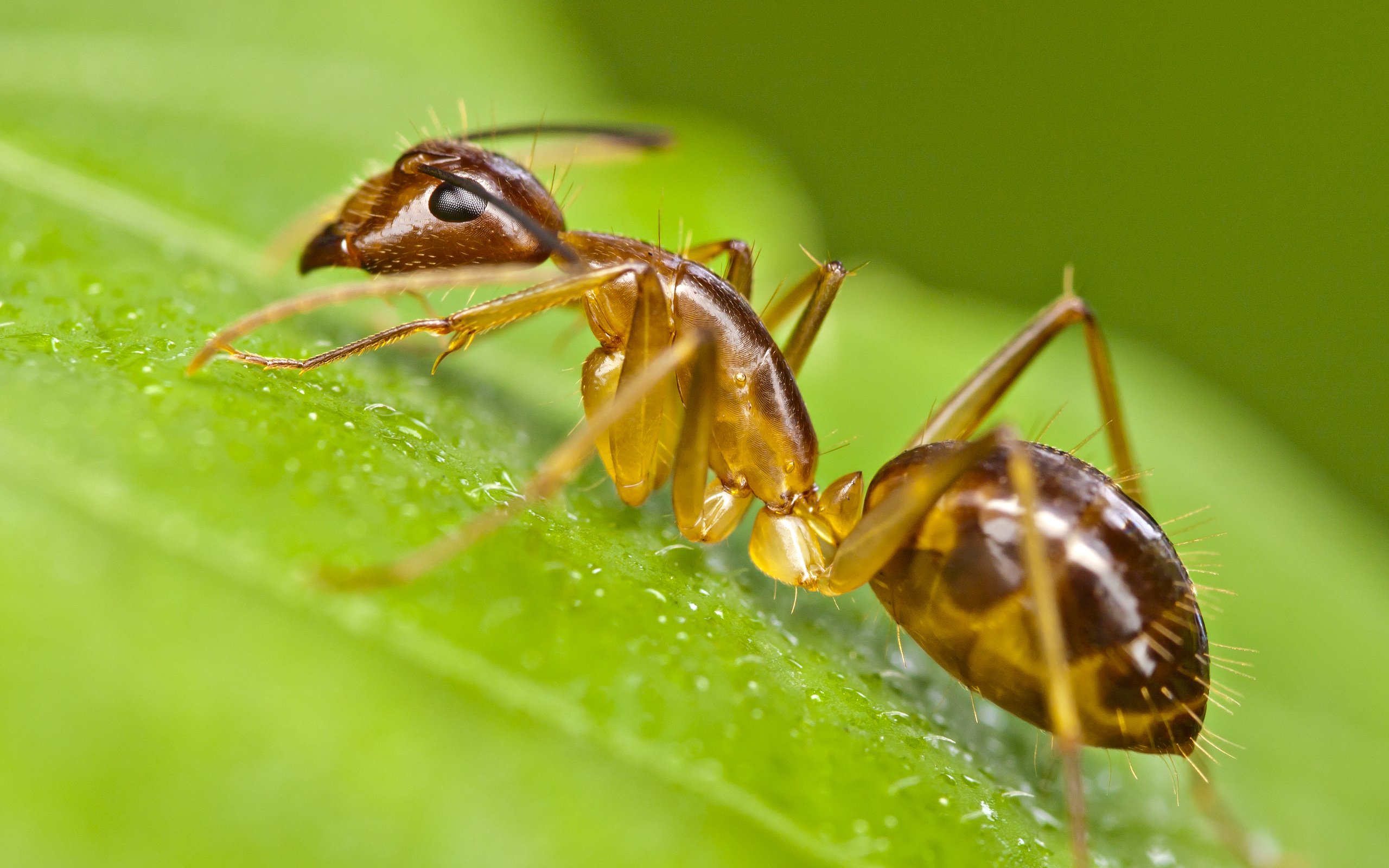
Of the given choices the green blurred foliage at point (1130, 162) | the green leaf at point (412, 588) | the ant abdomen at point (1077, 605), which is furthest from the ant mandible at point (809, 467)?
the green blurred foliage at point (1130, 162)

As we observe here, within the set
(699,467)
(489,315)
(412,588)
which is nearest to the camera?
(412,588)

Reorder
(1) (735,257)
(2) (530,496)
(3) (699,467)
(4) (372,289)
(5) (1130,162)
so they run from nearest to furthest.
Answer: (2) (530,496), (4) (372,289), (3) (699,467), (1) (735,257), (5) (1130,162)

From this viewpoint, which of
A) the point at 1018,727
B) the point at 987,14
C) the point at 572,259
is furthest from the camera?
the point at 987,14

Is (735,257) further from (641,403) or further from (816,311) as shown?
(641,403)

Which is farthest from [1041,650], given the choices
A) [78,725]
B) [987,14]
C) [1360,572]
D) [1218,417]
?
[987,14]

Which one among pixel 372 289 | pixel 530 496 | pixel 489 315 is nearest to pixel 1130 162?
pixel 489 315

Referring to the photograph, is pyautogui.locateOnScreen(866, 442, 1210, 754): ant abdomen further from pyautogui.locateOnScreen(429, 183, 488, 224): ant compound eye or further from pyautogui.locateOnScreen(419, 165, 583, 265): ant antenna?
pyautogui.locateOnScreen(429, 183, 488, 224): ant compound eye

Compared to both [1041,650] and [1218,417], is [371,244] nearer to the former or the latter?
[1041,650]
